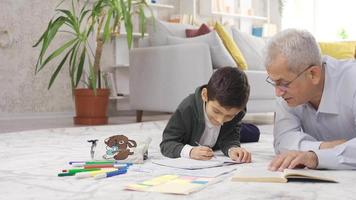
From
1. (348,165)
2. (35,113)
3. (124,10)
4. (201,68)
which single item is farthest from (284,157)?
(35,113)

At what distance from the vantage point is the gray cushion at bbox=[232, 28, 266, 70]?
465 centimetres

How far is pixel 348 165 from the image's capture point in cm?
161

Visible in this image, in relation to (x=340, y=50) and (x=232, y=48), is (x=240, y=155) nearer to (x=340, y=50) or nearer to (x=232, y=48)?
(x=232, y=48)

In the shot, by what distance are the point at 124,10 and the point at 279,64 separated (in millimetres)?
2739

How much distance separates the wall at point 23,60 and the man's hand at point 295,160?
11.8 feet

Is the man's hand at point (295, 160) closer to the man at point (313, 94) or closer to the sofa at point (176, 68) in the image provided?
the man at point (313, 94)

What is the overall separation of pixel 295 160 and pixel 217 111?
0.44m

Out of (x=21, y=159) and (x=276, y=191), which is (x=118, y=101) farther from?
(x=276, y=191)

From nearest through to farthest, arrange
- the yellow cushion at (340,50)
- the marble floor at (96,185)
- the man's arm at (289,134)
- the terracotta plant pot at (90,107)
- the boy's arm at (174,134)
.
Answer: the marble floor at (96,185) → the man's arm at (289,134) → the boy's arm at (174,134) → the terracotta plant pot at (90,107) → the yellow cushion at (340,50)

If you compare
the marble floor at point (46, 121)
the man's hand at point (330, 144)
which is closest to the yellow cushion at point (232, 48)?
the marble floor at point (46, 121)

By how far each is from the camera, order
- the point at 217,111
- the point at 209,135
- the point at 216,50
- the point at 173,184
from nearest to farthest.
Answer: the point at 173,184, the point at 217,111, the point at 209,135, the point at 216,50

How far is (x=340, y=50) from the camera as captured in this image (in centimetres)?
473

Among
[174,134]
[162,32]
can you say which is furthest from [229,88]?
[162,32]

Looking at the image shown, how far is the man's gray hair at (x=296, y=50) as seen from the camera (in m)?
1.56
